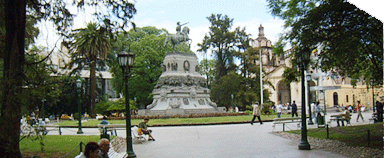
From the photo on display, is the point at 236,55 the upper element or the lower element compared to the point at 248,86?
upper

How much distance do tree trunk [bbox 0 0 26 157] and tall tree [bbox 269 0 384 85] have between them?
26.5ft

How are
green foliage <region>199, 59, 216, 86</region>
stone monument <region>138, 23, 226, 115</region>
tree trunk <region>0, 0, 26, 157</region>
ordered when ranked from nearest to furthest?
tree trunk <region>0, 0, 26, 157</region>, stone monument <region>138, 23, 226, 115</region>, green foliage <region>199, 59, 216, 86</region>

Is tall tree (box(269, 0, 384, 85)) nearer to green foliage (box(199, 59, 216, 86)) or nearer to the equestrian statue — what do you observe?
the equestrian statue

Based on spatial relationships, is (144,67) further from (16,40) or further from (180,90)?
(16,40)

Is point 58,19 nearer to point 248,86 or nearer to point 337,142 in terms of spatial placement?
point 337,142

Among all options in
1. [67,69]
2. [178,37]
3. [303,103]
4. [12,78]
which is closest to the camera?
[12,78]

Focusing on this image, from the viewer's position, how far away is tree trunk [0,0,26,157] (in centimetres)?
648

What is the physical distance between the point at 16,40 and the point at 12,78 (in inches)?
52.1

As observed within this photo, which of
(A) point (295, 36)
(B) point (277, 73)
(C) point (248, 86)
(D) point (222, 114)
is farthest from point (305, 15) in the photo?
(B) point (277, 73)

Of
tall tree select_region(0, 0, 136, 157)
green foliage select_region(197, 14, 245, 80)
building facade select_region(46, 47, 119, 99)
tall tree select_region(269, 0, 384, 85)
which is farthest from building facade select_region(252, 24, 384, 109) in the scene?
tall tree select_region(0, 0, 136, 157)

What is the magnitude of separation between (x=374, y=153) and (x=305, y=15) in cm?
476

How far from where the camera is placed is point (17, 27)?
7820mm

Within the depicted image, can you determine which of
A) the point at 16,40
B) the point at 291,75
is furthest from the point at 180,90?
the point at 16,40

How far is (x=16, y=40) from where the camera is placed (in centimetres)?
765
